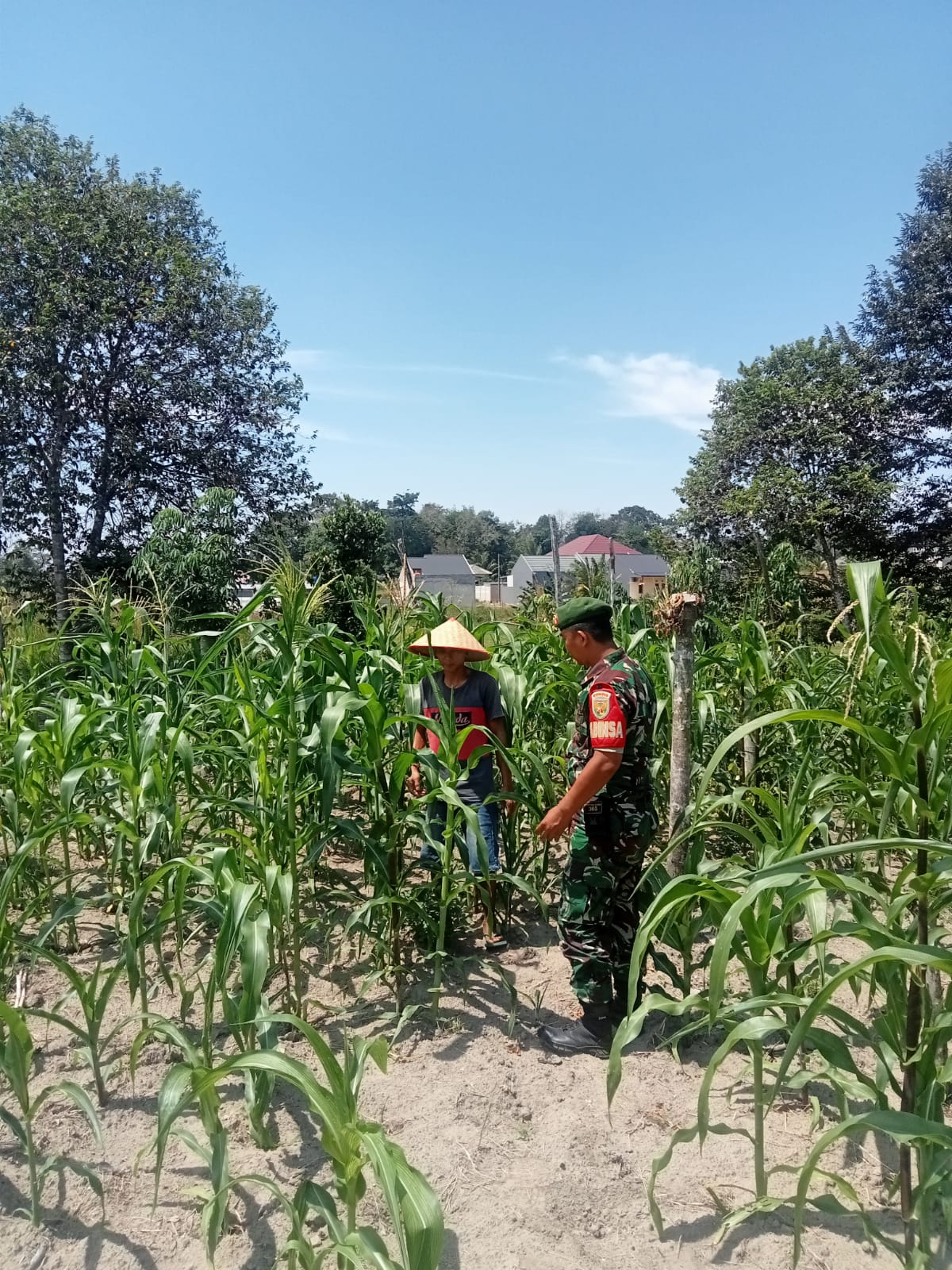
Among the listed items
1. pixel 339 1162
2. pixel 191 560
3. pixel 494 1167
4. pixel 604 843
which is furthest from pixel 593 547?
pixel 339 1162

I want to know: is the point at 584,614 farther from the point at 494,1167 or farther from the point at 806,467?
the point at 806,467

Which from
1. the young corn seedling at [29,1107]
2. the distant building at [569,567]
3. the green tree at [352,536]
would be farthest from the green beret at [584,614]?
the distant building at [569,567]

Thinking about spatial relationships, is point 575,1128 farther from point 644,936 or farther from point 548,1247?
point 644,936

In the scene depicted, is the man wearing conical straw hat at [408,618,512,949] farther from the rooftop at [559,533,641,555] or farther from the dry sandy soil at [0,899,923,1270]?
the rooftop at [559,533,641,555]

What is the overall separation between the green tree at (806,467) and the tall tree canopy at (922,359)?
1.69 ft

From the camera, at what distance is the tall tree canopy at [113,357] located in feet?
46.3

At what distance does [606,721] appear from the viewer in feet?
7.73

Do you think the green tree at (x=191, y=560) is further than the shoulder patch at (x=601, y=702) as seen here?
Yes

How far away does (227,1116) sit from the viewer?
2049 mm

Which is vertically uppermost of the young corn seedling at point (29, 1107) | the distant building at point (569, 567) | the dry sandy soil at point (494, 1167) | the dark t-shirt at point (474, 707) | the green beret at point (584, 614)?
the distant building at point (569, 567)

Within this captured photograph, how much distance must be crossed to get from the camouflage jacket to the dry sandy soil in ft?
2.44

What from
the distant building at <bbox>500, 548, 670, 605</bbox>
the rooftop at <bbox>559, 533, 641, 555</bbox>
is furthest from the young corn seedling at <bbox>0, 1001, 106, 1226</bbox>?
the rooftop at <bbox>559, 533, 641, 555</bbox>

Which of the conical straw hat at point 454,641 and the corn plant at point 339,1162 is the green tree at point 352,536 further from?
the corn plant at point 339,1162

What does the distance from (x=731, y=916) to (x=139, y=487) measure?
1636 cm
